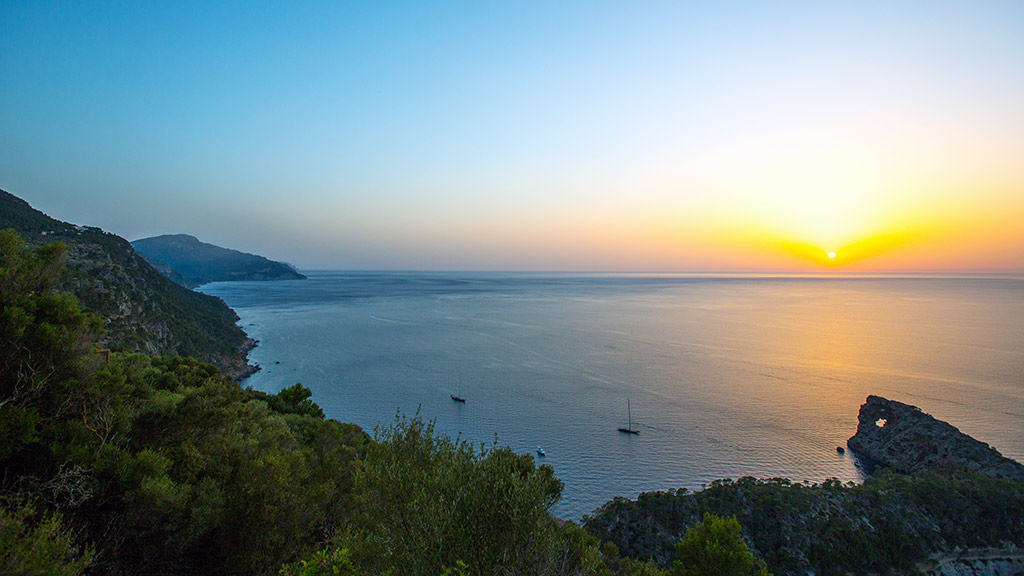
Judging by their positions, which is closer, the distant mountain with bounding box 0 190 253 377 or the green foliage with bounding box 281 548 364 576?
the green foliage with bounding box 281 548 364 576

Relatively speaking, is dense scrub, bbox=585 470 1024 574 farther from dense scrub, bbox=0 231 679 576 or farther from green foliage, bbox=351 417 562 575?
green foliage, bbox=351 417 562 575

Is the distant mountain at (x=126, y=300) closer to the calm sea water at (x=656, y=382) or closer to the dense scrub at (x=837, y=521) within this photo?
the calm sea water at (x=656, y=382)

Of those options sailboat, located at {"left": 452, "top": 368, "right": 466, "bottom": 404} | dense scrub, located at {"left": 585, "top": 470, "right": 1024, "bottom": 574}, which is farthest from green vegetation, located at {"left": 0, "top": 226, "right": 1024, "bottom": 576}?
sailboat, located at {"left": 452, "top": 368, "right": 466, "bottom": 404}

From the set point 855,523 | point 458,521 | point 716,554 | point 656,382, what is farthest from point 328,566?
point 656,382

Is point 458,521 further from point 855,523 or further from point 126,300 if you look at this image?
point 126,300

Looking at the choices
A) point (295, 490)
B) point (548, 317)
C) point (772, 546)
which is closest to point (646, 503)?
point (772, 546)
